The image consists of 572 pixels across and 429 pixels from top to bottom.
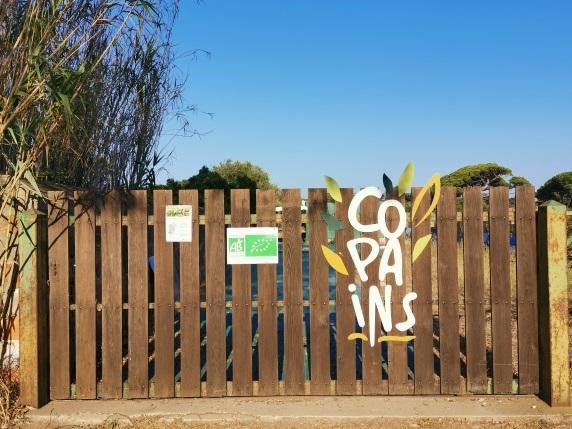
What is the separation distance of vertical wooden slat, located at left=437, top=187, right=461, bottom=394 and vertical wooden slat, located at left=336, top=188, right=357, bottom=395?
747 mm

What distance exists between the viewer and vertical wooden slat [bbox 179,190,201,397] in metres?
3.91

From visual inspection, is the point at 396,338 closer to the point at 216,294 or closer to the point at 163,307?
the point at 216,294

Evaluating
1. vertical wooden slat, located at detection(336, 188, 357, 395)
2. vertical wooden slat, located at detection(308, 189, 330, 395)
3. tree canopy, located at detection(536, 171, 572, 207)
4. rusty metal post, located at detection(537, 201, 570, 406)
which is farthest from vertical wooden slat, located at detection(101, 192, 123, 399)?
tree canopy, located at detection(536, 171, 572, 207)

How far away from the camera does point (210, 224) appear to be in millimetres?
3926

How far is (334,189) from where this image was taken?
3895 millimetres

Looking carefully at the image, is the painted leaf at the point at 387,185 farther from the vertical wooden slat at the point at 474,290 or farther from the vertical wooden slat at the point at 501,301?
the vertical wooden slat at the point at 501,301

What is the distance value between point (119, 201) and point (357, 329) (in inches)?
89.6

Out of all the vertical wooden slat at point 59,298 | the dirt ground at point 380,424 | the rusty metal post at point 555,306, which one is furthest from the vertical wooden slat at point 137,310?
the rusty metal post at point 555,306

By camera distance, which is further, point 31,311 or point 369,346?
point 369,346

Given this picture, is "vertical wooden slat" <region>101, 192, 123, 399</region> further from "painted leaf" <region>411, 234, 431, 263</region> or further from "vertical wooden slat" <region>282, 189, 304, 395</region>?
A: "painted leaf" <region>411, 234, 431, 263</region>

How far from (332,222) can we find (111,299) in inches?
76.9

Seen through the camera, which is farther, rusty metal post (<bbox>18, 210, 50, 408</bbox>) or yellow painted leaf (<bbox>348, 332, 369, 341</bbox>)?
yellow painted leaf (<bbox>348, 332, 369, 341</bbox>)

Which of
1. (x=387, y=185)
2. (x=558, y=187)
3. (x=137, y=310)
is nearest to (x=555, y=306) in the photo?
(x=387, y=185)

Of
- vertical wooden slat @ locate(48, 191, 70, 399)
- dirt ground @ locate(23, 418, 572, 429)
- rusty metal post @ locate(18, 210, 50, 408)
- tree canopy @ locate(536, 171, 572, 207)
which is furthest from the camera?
tree canopy @ locate(536, 171, 572, 207)
